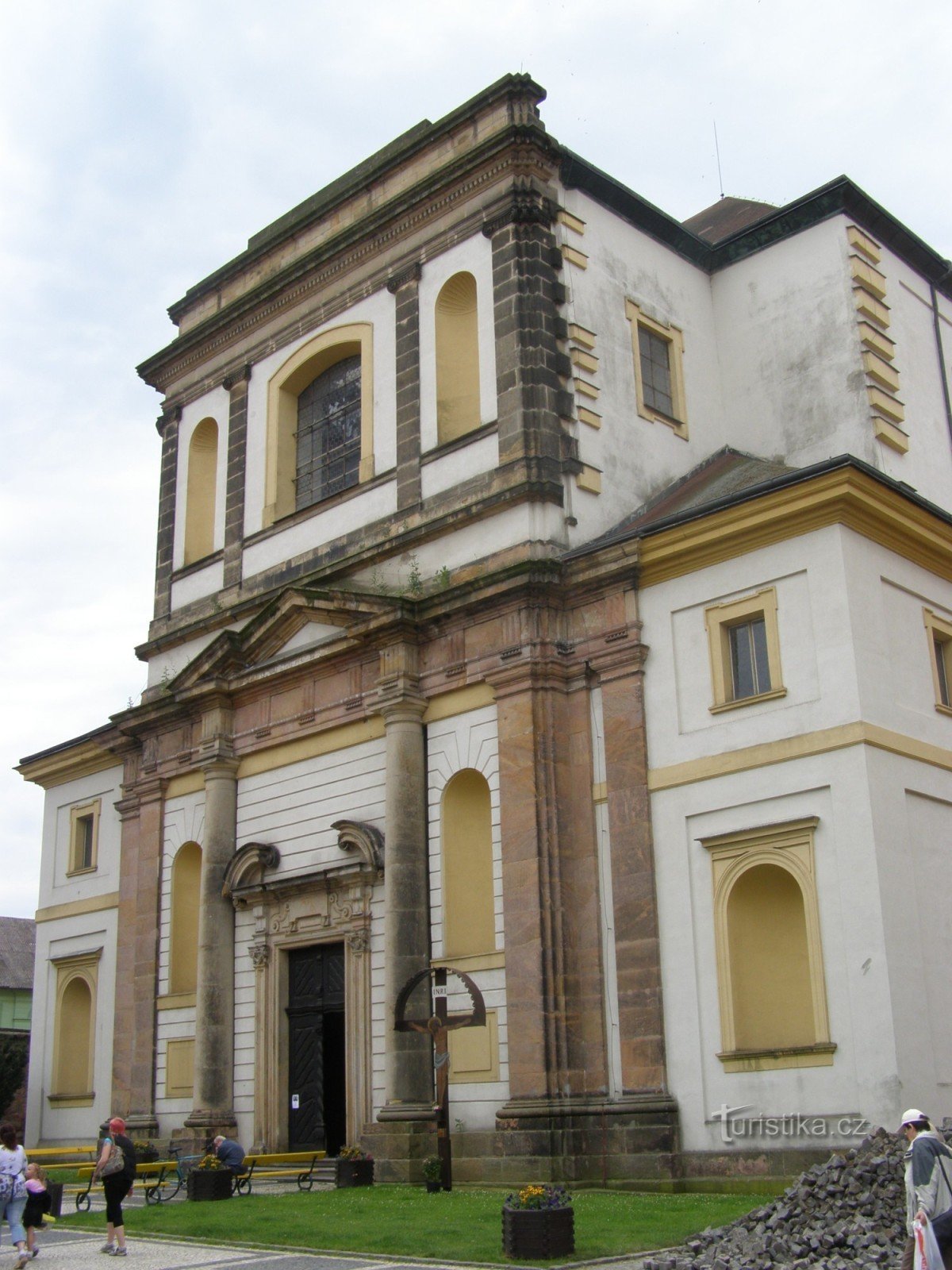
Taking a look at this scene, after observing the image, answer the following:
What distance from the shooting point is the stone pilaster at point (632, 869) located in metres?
19.6

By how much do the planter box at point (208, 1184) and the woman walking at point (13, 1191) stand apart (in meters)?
5.20

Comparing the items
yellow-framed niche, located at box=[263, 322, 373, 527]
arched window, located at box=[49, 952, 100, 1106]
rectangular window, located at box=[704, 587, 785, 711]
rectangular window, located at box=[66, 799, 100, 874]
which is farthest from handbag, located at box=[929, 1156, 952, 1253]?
rectangular window, located at box=[66, 799, 100, 874]

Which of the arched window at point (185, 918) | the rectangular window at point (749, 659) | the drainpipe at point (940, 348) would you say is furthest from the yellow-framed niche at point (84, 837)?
the drainpipe at point (940, 348)

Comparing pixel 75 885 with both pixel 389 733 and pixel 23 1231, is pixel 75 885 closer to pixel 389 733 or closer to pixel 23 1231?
pixel 389 733

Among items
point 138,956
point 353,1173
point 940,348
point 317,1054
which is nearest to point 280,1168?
point 317,1054

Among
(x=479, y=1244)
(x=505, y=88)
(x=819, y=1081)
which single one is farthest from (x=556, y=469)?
(x=479, y=1244)

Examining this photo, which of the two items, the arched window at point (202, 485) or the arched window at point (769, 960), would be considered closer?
the arched window at point (769, 960)

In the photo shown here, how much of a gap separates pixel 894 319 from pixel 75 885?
1994 cm

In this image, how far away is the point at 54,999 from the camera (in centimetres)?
3147

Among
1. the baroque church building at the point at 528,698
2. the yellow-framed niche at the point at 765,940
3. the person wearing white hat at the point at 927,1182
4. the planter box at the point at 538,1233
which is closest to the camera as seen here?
the person wearing white hat at the point at 927,1182

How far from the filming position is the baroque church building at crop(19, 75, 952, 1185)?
747 inches

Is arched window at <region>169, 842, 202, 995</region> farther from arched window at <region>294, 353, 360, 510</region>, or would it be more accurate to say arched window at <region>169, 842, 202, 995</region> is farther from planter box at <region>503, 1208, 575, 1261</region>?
planter box at <region>503, 1208, 575, 1261</region>

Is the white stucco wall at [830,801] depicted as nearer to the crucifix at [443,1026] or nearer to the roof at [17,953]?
the crucifix at [443,1026]

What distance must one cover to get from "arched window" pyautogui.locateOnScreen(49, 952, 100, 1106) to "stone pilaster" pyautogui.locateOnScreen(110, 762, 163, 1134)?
1.97m
